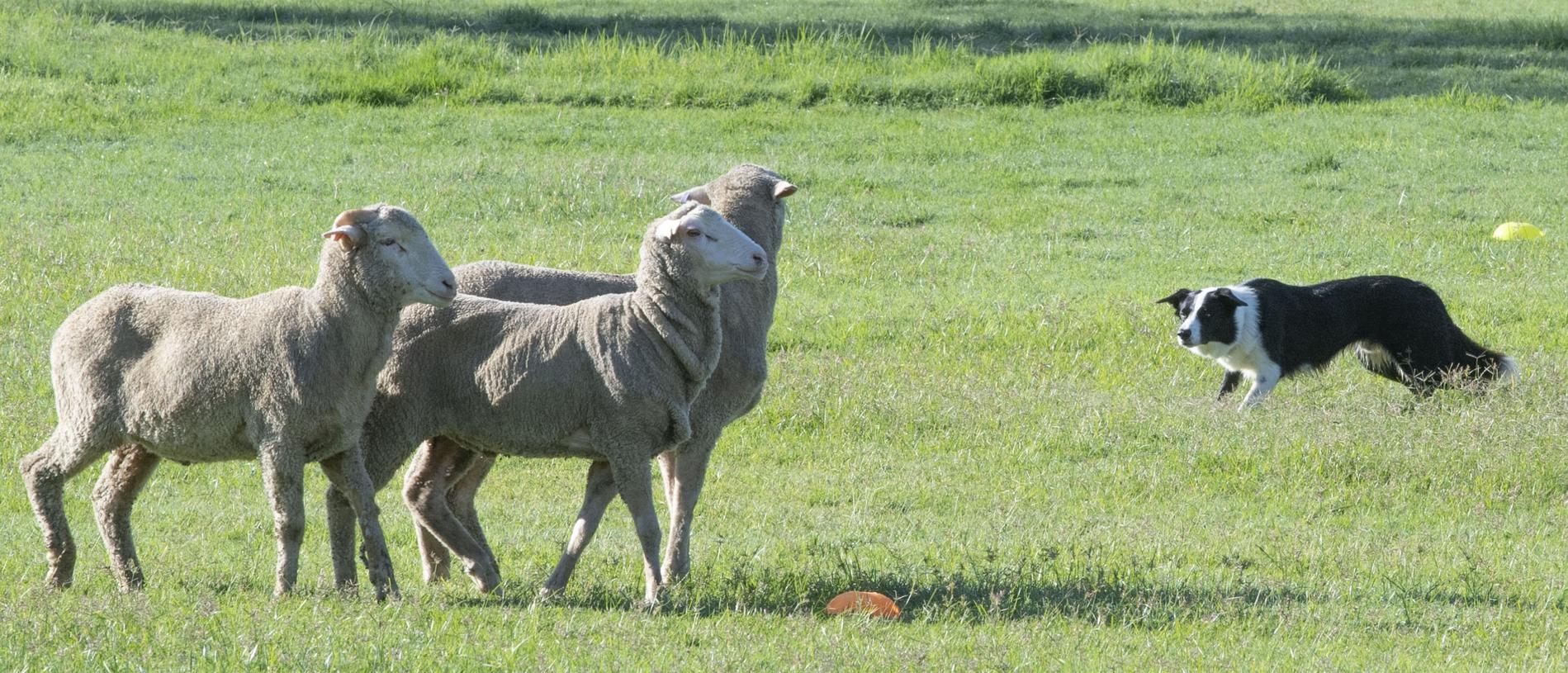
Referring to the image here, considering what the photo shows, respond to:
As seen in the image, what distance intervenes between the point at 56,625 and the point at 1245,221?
1330 cm

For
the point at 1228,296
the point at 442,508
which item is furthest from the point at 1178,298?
the point at 442,508

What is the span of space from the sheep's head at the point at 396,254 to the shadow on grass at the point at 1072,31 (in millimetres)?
A: 17186

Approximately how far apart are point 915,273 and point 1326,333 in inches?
164

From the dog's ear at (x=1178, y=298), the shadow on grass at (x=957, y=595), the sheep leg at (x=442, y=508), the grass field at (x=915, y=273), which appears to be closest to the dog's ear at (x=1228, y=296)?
the dog's ear at (x=1178, y=298)

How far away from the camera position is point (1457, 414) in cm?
1128

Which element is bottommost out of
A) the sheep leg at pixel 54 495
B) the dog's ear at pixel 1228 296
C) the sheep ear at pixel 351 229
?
the dog's ear at pixel 1228 296

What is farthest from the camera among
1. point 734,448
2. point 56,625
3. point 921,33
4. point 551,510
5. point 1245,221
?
point 921,33

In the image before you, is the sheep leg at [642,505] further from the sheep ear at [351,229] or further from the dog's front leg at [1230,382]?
the dog's front leg at [1230,382]

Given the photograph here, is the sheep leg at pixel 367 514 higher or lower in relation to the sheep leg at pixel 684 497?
higher

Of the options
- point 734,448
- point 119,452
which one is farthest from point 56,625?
point 734,448

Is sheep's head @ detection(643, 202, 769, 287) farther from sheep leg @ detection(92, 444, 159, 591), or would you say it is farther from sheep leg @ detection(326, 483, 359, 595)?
sheep leg @ detection(92, 444, 159, 591)

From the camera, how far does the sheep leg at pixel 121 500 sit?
24.0 ft

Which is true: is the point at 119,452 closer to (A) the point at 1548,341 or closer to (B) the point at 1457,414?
(B) the point at 1457,414

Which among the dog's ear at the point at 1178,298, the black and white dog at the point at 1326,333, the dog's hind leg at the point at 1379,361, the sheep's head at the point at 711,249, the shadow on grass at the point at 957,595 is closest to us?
the shadow on grass at the point at 957,595
